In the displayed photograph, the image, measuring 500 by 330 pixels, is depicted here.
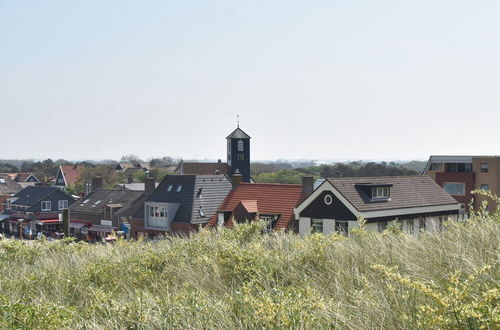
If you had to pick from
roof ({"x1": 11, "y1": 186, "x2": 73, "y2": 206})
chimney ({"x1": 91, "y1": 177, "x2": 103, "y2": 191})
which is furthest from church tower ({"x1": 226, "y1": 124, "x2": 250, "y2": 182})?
roof ({"x1": 11, "y1": 186, "x2": 73, "y2": 206})

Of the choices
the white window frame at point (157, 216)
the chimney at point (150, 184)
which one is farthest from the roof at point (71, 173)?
the white window frame at point (157, 216)

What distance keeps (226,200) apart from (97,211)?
74.3 feet

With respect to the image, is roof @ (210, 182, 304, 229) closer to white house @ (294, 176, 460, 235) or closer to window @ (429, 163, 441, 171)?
white house @ (294, 176, 460, 235)

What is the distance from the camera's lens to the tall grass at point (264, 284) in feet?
17.2

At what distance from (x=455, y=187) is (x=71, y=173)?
73377mm

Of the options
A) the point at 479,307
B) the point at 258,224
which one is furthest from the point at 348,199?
the point at 479,307

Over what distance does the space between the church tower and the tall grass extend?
2117 inches

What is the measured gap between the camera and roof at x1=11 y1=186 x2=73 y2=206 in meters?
68.0

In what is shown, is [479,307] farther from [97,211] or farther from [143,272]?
[97,211]

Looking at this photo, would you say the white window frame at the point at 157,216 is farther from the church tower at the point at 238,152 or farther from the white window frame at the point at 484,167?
the white window frame at the point at 484,167

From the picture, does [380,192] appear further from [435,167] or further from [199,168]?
[199,168]

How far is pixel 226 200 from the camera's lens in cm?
3906

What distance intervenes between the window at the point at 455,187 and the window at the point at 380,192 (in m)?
21.9

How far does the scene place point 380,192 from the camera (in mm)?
33844
